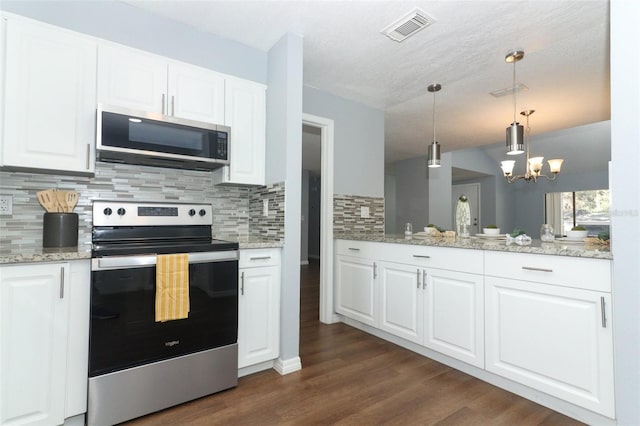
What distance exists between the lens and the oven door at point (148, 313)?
163 cm

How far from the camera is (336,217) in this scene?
3492 mm

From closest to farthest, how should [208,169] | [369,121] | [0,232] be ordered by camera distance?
[0,232]
[208,169]
[369,121]

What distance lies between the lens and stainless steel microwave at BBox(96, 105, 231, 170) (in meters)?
1.88

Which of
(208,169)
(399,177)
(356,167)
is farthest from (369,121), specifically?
(399,177)

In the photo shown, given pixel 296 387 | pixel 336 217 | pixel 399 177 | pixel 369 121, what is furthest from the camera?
pixel 399 177

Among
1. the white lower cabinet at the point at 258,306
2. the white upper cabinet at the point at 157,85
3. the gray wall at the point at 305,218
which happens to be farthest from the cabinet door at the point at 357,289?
the gray wall at the point at 305,218

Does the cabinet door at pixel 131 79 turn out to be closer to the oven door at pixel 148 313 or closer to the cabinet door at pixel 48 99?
the cabinet door at pixel 48 99

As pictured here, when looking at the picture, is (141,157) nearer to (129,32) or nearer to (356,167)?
(129,32)

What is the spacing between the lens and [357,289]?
3131 mm

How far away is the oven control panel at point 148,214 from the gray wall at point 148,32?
1.04 m

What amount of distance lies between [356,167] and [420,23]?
5.50ft

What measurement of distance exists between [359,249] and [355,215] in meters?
0.63

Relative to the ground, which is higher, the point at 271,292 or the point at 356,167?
the point at 356,167

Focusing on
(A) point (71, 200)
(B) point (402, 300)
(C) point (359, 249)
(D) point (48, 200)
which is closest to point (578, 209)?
(C) point (359, 249)
